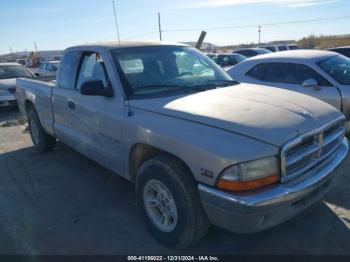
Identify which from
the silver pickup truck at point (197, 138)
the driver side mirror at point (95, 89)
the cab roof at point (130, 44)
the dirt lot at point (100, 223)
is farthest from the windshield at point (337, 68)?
the driver side mirror at point (95, 89)

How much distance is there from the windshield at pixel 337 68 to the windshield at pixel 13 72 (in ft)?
31.2

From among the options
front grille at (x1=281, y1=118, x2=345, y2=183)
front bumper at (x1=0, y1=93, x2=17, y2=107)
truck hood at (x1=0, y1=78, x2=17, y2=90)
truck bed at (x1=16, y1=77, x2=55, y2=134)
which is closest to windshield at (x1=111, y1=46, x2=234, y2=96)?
front grille at (x1=281, y1=118, x2=345, y2=183)

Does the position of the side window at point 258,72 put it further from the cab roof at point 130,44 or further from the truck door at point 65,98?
the truck door at point 65,98

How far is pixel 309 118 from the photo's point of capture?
3.12m

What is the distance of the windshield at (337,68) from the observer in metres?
6.08

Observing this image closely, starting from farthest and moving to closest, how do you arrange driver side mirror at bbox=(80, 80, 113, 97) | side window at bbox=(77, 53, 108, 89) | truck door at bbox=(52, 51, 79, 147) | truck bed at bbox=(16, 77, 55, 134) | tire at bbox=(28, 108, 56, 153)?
tire at bbox=(28, 108, 56, 153)
truck bed at bbox=(16, 77, 55, 134)
truck door at bbox=(52, 51, 79, 147)
side window at bbox=(77, 53, 108, 89)
driver side mirror at bbox=(80, 80, 113, 97)

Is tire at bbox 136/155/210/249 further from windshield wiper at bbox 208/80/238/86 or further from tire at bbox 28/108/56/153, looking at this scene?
tire at bbox 28/108/56/153

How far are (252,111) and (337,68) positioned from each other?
4.01m

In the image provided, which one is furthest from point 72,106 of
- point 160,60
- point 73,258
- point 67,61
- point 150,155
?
point 73,258

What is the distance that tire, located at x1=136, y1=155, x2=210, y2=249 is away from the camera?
2.95 meters

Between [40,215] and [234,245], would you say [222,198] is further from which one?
[40,215]

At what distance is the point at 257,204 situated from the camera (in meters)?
2.58

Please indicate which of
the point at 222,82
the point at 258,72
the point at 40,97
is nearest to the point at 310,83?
the point at 258,72

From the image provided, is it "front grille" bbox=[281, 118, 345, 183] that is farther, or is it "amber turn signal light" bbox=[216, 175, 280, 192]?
"front grille" bbox=[281, 118, 345, 183]
